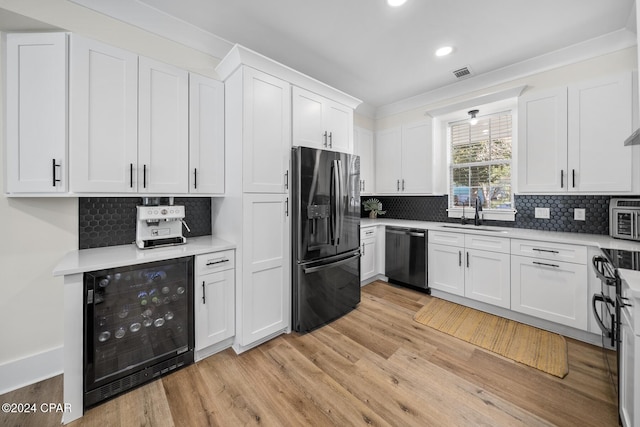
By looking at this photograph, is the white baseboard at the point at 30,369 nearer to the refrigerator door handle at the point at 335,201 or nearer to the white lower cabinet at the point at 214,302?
the white lower cabinet at the point at 214,302

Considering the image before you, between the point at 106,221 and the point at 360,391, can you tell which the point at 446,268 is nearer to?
the point at 360,391

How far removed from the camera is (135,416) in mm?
1514

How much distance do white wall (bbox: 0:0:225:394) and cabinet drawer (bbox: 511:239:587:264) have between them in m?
4.09

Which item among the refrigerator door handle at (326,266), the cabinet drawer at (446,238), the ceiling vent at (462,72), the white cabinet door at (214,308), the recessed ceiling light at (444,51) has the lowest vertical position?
the white cabinet door at (214,308)

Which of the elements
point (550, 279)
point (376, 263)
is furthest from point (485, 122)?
point (376, 263)

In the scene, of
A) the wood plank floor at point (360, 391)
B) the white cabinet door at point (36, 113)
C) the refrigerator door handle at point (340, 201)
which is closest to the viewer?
the wood plank floor at point (360, 391)

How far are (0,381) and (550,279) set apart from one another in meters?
4.57

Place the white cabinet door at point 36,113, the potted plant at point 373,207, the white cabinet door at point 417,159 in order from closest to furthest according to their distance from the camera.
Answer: the white cabinet door at point 36,113
the white cabinet door at point 417,159
the potted plant at point 373,207

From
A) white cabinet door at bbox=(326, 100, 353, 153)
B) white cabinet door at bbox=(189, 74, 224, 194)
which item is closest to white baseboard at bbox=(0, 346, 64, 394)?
white cabinet door at bbox=(189, 74, 224, 194)

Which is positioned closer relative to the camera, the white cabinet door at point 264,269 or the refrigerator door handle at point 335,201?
the white cabinet door at point 264,269

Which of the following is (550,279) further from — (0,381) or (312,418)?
(0,381)

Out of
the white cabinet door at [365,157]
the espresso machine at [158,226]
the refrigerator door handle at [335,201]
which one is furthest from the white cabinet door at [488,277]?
the espresso machine at [158,226]

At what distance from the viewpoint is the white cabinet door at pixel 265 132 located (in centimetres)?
212

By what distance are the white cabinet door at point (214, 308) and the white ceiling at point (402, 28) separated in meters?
2.22
